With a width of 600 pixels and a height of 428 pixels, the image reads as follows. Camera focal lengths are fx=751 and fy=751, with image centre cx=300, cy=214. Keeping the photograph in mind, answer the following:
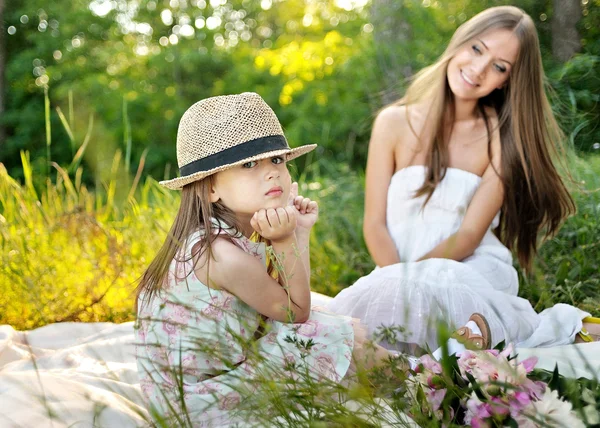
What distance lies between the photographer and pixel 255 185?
93.4 inches

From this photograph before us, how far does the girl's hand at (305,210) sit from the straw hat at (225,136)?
18 centimetres

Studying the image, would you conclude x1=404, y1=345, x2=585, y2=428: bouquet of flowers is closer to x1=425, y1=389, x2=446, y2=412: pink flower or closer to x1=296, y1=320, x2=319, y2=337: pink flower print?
x1=425, y1=389, x2=446, y2=412: pink flower

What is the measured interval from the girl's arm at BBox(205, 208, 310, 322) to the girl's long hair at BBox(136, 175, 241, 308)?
8cm

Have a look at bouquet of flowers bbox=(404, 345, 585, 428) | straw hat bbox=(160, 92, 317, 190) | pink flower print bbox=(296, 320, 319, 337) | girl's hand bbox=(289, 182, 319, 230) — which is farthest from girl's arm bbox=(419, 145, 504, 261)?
bouquet of flowers bbox=(404, 345, 585, 428)

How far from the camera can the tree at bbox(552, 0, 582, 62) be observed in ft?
17.3

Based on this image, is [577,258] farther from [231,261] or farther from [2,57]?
[2,57]

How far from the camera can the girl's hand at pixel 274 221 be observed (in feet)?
7.38

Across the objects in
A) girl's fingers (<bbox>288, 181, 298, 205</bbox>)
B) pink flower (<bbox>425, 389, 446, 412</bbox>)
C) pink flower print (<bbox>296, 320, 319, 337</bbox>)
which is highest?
girl's fingers (<bbox>288, 181, 298, 205</bbox>)

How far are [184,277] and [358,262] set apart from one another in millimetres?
2295

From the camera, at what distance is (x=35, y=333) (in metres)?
3.35

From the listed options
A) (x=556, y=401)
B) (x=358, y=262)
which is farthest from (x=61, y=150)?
(x=556, y=401)

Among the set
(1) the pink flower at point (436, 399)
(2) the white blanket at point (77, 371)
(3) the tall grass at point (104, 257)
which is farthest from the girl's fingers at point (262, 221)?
(3) the tall grass at point (104, 257)

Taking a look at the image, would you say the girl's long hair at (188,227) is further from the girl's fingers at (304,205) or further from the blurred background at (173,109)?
the blurred background at (173,109)

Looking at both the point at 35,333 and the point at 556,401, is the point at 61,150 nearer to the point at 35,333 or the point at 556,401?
the point at 35,333
